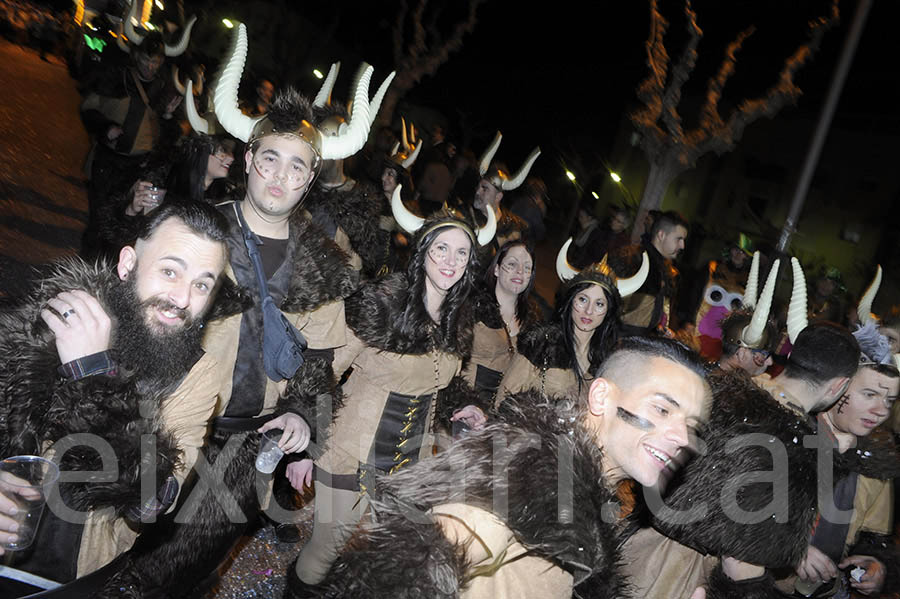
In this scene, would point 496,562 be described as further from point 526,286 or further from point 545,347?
point 526,286

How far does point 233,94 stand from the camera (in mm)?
3307

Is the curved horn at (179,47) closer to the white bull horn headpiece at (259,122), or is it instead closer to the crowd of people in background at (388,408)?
the crowd of people in background at (388,408)

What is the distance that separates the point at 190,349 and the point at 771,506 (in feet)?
8.24

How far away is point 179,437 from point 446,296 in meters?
1.96

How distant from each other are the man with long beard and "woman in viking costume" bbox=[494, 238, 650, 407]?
110 inches

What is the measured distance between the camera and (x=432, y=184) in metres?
8.88

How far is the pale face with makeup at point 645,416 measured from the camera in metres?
2.13

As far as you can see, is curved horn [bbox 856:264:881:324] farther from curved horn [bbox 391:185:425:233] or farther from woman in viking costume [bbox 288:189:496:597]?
curved horn [bbox 391:185:425:233]

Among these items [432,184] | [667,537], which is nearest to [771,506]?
[667,537]

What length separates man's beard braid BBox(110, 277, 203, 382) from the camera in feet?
6.46

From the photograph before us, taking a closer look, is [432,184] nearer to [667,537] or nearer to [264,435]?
[264,435]

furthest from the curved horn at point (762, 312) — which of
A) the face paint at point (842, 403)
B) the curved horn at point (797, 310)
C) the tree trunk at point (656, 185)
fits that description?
the tree trunk at point (656, 185)

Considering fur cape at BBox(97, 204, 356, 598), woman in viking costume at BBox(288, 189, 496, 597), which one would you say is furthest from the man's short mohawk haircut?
woman in viking costume at BBox(288, 189, 496, 597)

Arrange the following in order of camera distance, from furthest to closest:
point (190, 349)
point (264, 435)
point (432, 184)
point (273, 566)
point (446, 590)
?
point (432, 184), point (273, 566), point (264, 435), point (190, 349), point (446, 590)
